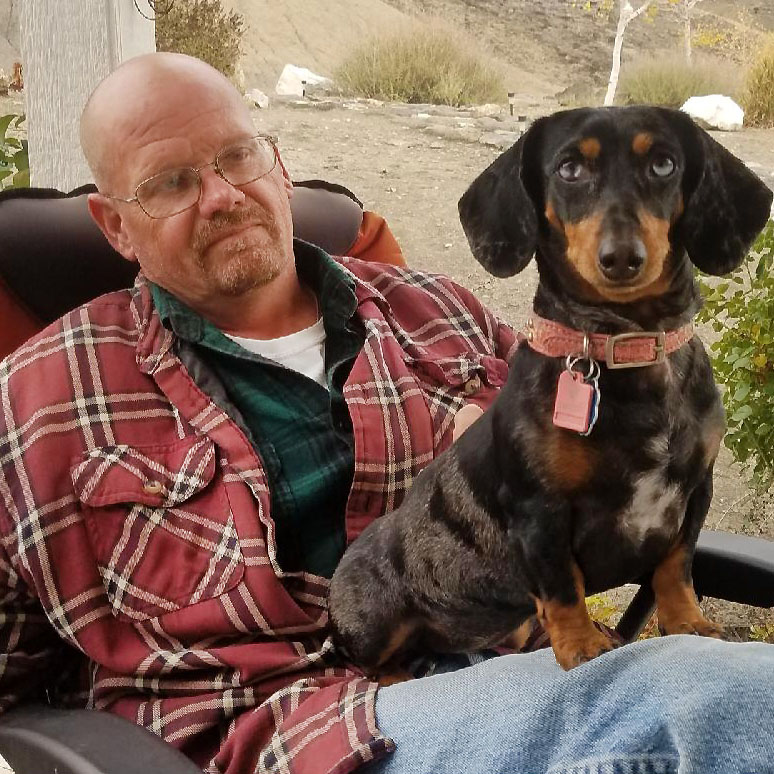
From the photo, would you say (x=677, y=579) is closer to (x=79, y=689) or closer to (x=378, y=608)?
(x=378, y=608)

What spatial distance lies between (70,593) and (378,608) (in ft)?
1.39

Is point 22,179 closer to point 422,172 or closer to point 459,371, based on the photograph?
point 422,172

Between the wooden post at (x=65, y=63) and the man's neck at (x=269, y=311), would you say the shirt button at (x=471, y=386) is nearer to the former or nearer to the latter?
the man's neck at (x=269, y=311)

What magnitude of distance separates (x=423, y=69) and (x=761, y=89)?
72 centimetres

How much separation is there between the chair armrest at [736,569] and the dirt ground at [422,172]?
0.84m

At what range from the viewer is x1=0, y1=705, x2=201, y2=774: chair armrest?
1012 mm

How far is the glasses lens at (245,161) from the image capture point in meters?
1.51

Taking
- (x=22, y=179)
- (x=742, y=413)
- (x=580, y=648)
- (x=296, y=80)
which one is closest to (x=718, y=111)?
(x=742, y=413)

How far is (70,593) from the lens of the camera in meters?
1.33

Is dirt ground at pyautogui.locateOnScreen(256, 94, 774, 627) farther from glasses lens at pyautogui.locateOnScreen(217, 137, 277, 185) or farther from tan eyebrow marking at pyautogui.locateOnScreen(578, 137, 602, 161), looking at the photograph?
tan eyebrow marking at pyautogui.locateOnScreen(578, 137, 602, 161)

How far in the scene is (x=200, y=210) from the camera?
4.86ft

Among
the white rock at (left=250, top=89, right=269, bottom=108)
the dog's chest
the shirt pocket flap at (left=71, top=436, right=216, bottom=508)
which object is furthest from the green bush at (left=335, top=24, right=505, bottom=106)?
the dog's chest

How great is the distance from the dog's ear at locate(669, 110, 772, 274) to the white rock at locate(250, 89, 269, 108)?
142 centimetres

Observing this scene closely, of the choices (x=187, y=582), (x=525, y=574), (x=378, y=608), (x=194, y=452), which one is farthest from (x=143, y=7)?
(x=525, y=574)
